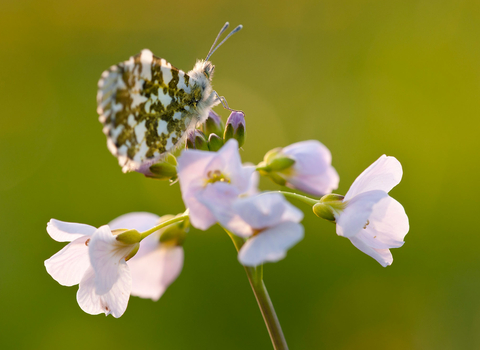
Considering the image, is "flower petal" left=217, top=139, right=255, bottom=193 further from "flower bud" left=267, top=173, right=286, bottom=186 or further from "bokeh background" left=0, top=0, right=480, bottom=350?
"bokeh background" left=0, top=0, right=480, bottom=350

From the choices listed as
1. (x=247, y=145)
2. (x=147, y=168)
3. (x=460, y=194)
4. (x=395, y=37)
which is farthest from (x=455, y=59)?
(x=147, y=168)

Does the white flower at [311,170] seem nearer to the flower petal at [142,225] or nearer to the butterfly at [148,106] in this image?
the butterfly at [148,106]

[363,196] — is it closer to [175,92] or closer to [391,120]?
[175,92]

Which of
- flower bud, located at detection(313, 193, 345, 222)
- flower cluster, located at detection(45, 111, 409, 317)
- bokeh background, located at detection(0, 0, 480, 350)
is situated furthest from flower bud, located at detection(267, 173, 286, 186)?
bokeh background, located at detection(0, 0, 480, 350)

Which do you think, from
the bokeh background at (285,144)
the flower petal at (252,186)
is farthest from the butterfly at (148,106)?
the bokeh background at (285,144)

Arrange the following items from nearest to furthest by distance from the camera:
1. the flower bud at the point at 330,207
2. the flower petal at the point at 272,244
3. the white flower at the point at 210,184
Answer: the flower petal at the point at 272,244
the white flower at the point at 210,184
the flower bud at the point at 330,207

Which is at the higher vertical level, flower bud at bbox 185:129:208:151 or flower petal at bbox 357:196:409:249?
flower bud at bbox 185:129:208:151

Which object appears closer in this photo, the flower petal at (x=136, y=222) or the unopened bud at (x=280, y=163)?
the unopened bud at (x=280, y=163)
